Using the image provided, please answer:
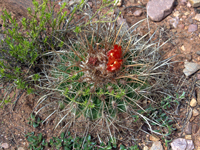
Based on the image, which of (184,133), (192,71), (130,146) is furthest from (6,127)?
(192,71)

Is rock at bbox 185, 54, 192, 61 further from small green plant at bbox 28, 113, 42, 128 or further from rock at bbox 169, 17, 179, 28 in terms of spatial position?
small green plant at bbox 28, 113, 42, 128

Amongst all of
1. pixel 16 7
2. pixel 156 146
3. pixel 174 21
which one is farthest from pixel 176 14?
pixel 16 7

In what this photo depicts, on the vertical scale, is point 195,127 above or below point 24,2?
below

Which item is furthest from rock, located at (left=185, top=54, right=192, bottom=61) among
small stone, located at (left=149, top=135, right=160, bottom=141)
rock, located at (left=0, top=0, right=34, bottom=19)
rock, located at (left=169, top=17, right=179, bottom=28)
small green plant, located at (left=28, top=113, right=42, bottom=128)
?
rock, located at (left=0, top=0, right=34, bottom=19)

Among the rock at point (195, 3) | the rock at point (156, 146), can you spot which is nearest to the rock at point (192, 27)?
the rock at point (195, 3)

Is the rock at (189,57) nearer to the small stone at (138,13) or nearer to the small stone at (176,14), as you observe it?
the small stone at (176,14)

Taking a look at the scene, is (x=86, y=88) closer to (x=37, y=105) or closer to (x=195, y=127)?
(x=37, y=105)

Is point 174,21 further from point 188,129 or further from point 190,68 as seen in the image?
point 188,129

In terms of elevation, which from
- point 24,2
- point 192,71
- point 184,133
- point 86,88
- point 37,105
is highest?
point 24,2
